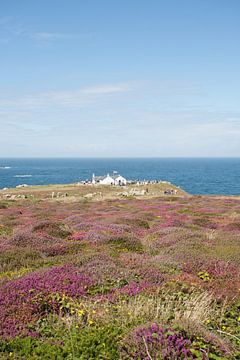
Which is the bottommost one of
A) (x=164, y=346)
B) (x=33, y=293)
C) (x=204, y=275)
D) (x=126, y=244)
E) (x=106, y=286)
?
(x=126, y=244)

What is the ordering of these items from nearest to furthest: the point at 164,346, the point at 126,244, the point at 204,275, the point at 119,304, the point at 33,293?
the point at 164,346, the point at 119,304, the point at 33,293, the point at 204,275, the point at 126,244

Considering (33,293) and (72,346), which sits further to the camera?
(33,293)

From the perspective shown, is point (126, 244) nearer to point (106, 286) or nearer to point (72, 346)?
point (106, 286)

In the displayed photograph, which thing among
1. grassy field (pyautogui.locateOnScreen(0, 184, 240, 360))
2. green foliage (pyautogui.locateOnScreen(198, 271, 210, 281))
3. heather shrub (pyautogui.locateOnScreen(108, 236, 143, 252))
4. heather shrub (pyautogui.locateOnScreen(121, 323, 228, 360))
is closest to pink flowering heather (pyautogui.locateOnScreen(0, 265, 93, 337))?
grassy field (pyautogui.locateOnScreen(0, 184, 240, 360))

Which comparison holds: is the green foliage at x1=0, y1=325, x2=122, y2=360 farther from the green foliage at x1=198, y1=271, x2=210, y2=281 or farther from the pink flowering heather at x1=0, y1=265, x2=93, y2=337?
the green foliage at x1=198, y1=271, x2=210, y2=281

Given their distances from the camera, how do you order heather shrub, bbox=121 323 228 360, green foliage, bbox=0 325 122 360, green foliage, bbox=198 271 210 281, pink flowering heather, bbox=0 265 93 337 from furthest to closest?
green foliage, bbox=198 271 210 281, pink flowering heather, bbox=0 265 93 337, green foliage, bbox=0 325 122 360, heather shrub, bbox=121 323 228 360

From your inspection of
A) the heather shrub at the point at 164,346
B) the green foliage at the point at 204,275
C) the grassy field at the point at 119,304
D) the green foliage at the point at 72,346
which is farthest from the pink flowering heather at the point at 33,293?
the green foliage at the point at 204,275

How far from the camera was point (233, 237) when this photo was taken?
57.7 feet

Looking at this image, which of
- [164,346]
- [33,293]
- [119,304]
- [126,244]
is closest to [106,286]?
[119,304]

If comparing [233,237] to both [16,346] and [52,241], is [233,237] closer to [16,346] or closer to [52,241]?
[52,241]

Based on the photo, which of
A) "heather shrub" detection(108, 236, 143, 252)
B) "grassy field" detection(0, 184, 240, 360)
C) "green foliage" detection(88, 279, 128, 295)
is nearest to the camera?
"grassy field" detection(0, 184, 240, 360)

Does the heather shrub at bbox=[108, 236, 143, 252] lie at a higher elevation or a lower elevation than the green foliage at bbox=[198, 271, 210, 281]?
lower

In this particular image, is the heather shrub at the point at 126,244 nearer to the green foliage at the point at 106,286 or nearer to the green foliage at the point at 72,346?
the green foliage at the point at 106,286

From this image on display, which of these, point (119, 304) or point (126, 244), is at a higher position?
point (119, 304)
